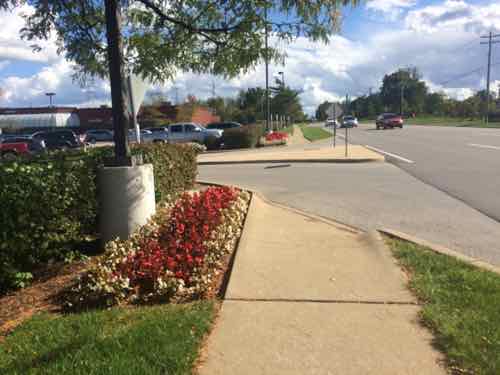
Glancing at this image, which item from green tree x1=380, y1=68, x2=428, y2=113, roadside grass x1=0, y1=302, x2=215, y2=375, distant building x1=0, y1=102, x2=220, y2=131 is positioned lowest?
roadside grass x1=0, y1=302, x2=215, y2=375

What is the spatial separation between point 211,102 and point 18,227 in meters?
88.6

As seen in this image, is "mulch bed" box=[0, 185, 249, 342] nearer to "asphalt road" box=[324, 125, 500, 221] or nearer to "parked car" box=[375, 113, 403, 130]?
"asphalt road" box=[324, 125, 500, 221]

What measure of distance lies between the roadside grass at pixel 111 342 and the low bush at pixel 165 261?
8.9 inches

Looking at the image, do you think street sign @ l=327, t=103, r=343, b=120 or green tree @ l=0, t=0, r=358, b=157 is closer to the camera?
green tree @ l=0, t=0, r=358, b=157

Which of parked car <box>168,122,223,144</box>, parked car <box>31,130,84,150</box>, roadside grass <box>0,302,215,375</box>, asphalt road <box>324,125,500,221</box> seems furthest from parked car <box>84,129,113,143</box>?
roadside grass <box>0,302,215,375</box>

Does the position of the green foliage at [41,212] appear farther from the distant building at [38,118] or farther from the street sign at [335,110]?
the distant building at [38,118]

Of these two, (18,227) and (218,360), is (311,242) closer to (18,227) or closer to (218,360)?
(218,360)

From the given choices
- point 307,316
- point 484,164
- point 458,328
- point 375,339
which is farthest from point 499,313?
point 484,164

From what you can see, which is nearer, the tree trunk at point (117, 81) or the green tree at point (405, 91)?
the tree trunk at point (117, 81)

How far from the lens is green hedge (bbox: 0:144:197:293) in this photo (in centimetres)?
412

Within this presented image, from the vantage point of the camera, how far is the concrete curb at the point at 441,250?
4.44 metres

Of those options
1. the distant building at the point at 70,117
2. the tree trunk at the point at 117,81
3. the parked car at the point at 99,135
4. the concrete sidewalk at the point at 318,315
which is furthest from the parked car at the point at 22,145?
the distant building at the point at 70,117

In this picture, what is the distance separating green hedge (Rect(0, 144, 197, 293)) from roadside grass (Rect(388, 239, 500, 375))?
11.9 feet

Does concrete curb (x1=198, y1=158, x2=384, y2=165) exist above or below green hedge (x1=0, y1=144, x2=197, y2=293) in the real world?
below
